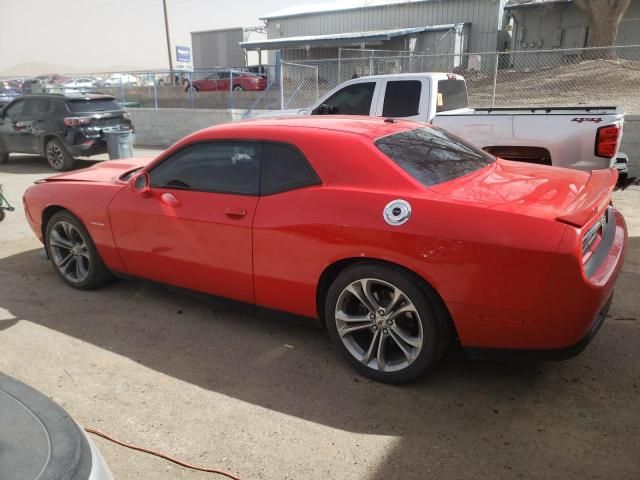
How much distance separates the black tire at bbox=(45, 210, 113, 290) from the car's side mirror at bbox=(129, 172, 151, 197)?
77cm

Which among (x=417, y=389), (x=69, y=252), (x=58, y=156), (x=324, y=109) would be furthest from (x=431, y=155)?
(x=58, y=156)

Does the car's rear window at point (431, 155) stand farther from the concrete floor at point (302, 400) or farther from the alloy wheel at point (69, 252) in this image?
the alloy wheel at point (69, 252)

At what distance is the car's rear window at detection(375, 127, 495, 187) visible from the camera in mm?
3229

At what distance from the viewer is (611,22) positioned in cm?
1811

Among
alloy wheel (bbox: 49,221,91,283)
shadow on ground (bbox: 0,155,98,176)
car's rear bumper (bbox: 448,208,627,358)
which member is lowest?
shadow on ground (bbox: 0,155,98,176)

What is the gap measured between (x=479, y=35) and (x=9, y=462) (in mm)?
30180

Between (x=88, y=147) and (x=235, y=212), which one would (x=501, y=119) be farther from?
(x=88, y=147)

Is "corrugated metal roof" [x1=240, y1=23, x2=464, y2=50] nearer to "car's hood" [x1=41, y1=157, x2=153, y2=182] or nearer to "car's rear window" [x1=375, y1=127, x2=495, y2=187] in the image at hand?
"car's hood" [x1=41, y1=157, x2=153, y2=182]

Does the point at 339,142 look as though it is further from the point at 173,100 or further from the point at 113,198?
the point at 173,100

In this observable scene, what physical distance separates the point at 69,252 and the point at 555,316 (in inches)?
161

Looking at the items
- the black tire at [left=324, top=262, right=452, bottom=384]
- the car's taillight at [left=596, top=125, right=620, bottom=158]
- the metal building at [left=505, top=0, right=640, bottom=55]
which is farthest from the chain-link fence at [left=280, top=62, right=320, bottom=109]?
the metal building at [left=505, top=0, right=640, bottom=55]

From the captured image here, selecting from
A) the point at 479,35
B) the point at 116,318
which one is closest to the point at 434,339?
the point at 116,318

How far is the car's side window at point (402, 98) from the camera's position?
24.7 feet

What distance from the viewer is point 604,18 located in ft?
59.7
